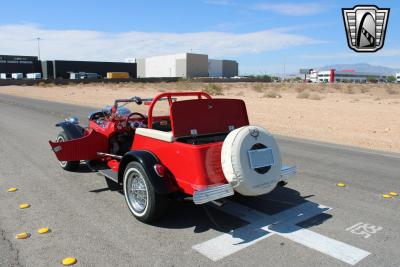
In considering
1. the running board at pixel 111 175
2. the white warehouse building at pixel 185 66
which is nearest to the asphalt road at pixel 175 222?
the running board at pixel 111 175

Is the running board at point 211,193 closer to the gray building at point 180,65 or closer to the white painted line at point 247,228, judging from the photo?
the white painted line at point 247,228

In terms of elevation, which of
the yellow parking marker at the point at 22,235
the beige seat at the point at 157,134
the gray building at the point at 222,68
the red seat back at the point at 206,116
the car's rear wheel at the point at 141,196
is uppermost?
the gray building at the point at 222,68

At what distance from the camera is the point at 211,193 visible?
4.00 m

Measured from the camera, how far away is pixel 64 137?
7.11 metres

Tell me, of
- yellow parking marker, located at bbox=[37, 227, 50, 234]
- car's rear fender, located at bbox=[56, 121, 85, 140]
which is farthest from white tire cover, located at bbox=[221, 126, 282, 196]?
car's rear fender, located at bbox=[56, 121, 85, 140]

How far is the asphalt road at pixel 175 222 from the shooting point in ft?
12.3

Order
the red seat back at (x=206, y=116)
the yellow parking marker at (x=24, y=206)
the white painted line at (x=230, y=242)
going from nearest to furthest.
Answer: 1. the white painted line at (x=230, y=242)
2. the red seat back at (x=206, y=116)
3. the yellow parking marker at (x=24, y=206)

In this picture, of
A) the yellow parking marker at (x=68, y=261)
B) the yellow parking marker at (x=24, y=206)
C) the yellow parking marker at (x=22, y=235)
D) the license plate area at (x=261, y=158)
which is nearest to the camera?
the yellow parking marker at (x=68, y=261)

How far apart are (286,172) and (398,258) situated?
1.50 m

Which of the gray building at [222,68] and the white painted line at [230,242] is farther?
the gray building at [222,68]

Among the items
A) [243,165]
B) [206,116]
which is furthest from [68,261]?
[206,116]

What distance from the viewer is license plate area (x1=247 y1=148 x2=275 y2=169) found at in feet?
14.0

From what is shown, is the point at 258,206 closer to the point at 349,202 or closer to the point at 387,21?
the point at 349,202

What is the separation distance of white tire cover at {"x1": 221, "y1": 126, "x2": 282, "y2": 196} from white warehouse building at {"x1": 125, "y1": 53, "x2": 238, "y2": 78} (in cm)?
13796
